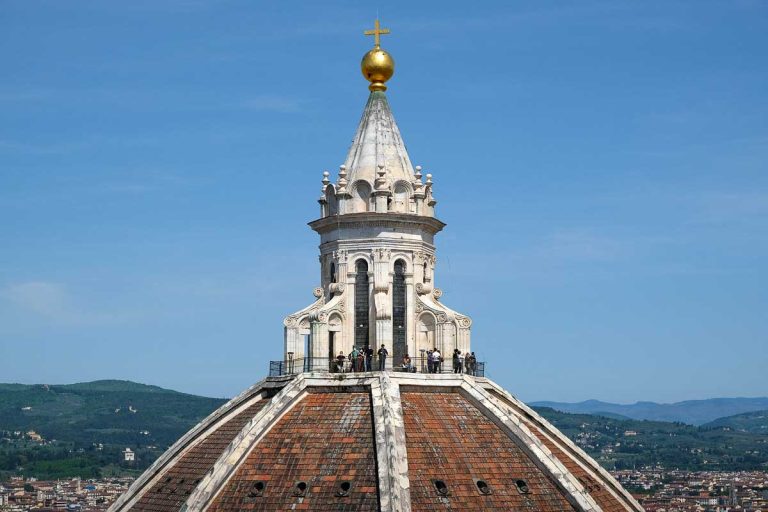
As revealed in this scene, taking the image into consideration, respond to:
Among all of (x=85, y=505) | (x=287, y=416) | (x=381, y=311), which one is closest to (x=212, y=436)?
(x=287, y=416)

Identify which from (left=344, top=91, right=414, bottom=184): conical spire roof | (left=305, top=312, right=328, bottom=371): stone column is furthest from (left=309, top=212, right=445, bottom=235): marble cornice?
(left=305, top=312, right=328, bottom=371): stone column

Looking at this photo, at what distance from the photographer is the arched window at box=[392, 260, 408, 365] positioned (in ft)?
157

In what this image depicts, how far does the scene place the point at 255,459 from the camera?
42500 mm

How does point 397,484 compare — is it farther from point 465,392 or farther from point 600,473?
point 600,473

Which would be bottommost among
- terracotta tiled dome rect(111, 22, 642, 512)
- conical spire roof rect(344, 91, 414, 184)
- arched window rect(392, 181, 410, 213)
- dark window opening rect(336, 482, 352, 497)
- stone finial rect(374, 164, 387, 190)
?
dark window opening rect(336, 482, 352, 497)

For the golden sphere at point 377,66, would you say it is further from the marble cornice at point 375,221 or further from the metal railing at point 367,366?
the metal railing at point 367,366

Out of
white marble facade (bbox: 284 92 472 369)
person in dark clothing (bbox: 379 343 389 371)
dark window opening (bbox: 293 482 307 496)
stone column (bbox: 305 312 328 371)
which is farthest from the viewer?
white marble facade (bbox: 284 92 472 369)

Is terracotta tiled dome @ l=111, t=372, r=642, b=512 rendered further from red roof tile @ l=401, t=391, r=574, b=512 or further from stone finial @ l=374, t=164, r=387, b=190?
stone finial @ l=374, t=164, r=387, b=190

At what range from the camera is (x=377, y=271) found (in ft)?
157

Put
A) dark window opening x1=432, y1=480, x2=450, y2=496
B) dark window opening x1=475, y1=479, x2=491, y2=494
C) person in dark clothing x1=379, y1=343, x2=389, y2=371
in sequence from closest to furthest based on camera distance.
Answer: dark window opening x1=432, y1=480, x2=450, y2=496 < dark window opening x1=475, y1=479, x2=491, y2=494 < person in dark clothing x1=379, y1=343, x2=389, y2=371

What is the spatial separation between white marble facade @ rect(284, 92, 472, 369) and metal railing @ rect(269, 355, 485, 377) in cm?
27

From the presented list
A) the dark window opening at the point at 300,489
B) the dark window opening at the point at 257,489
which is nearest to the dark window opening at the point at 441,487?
the dark window opening at the point at 300,489

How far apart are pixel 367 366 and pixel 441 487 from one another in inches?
264

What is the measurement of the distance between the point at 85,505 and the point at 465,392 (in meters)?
130
